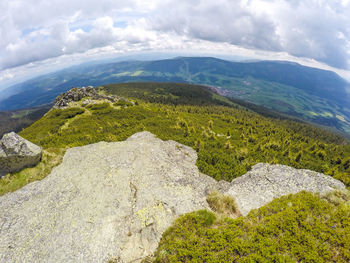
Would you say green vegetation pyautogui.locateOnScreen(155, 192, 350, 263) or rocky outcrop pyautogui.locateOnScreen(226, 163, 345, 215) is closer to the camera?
green vegetation pyautogui.locateOnScreen(155, 192, 350, 263)

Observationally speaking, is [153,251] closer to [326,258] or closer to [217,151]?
[326,258]

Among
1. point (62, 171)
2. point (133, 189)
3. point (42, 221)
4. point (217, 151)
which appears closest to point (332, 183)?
point (217, 151)

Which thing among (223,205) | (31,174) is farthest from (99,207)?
(223,205)

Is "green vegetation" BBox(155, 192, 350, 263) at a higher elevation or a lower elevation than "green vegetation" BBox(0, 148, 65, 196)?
lower

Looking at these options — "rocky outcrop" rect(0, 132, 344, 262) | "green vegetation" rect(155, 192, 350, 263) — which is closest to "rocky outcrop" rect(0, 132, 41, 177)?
"rocky outcrop" rect(0, 132, 344, 262)

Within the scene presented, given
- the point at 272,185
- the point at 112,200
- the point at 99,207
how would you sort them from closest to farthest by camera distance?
the point at 99,207, the point at 112,200, the point at 272,185

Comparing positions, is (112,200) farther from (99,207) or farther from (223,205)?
(223,205)

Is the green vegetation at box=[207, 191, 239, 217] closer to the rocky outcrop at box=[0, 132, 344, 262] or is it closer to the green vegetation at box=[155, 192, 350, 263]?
the rocky outcrop at box=[0, 132, 344, 262]
